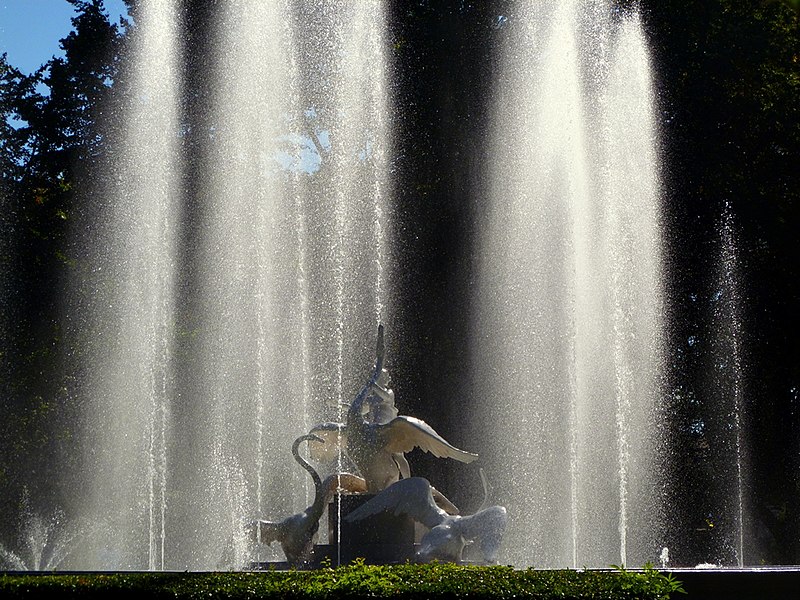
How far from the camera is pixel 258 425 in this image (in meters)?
21.8

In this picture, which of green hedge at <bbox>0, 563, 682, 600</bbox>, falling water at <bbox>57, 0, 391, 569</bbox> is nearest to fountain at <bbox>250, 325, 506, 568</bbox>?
green hedge at <bbox>0, 563, 682, 600</bbox>

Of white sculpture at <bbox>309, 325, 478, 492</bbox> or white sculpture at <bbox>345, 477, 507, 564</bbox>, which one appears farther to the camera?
white sculpture at <bbox>309, 325, 478, 492</bbox>

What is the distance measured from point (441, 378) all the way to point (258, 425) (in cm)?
344

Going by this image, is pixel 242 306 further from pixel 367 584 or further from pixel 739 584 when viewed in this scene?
pixel 367 584

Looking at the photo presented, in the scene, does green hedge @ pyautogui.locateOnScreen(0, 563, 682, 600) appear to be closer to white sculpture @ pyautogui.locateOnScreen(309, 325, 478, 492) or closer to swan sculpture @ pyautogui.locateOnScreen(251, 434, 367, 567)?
swan sculpture @ pyautogui.locateOnScreen(251, 434, 367, 567)

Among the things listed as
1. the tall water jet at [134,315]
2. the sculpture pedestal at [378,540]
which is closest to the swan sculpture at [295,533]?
the sculpture pedestal at [378,540]

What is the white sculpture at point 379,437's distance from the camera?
13.1 m

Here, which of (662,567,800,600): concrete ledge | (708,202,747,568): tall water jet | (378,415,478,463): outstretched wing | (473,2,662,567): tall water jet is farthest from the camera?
(708,202,747,568): tall water jet

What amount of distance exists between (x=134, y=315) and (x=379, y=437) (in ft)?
32.9

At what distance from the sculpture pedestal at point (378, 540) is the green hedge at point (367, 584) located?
12.5 feet

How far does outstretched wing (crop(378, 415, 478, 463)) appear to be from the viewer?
13.0 meters

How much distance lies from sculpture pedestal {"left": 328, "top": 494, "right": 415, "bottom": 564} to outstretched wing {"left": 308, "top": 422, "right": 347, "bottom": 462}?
102 cm

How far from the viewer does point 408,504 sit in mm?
12484

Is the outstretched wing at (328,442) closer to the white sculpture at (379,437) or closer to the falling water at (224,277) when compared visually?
the white sculpture at (379,437)
